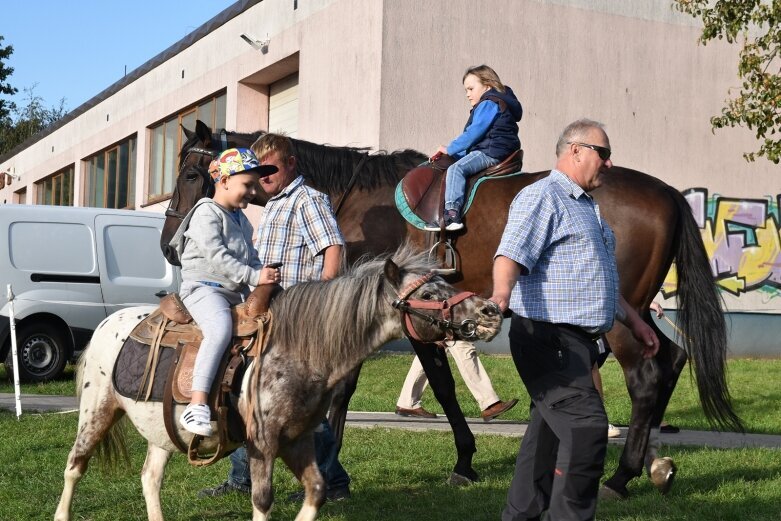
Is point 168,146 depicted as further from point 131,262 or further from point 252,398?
point 252,398

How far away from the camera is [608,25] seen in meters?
18.5

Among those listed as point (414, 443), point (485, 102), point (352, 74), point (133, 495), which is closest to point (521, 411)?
point (414, 443)

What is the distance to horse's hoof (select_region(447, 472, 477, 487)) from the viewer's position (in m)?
6.66

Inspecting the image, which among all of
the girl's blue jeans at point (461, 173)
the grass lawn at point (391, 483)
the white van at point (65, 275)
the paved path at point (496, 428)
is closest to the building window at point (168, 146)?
the white van at point (65, 275)

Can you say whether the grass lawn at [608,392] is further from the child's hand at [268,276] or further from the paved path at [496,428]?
the child's hand at [268,276]

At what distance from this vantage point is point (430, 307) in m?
4.23

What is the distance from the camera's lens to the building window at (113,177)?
2816 centimetres

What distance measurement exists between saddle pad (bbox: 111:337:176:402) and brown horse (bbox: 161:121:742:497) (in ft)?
6.18

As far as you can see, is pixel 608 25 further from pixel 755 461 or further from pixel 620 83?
pixel 755 461

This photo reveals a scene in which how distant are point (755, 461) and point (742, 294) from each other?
13.2 meters

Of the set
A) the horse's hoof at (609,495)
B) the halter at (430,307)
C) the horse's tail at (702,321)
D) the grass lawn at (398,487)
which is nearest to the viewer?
the halter at (430,307)

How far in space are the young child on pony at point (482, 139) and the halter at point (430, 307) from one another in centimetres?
273

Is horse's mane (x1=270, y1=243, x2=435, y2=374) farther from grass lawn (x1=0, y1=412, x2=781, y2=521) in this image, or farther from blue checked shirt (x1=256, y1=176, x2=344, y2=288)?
grass lawn (x1=0, y1=412, x2=781, y2=521)

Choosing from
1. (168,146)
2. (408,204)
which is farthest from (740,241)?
(168,146)
